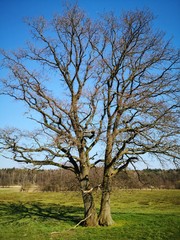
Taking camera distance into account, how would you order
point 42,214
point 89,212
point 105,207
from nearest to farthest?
1. point 89,212
2. point 105,207
3. point 42,214

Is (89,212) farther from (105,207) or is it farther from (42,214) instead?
(42,214)

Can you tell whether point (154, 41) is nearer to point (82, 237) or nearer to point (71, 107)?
point (71, 107)

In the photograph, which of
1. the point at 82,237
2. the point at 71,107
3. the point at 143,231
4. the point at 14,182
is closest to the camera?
the point at 82,237

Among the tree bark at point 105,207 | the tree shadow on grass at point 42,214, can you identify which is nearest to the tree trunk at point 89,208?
the tree bark at point 105,207

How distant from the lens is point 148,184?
18.5 m

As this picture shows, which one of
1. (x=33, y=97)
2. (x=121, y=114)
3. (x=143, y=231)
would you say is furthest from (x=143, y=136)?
(x=33, y=97)

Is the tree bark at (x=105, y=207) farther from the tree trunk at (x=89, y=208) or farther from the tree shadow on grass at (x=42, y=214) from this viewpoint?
the tree shadow on grass at (x=42, y=214)

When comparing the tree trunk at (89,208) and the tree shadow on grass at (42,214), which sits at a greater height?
the tree trunk at (89,208)

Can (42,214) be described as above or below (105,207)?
below

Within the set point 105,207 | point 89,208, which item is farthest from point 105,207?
point 89,208

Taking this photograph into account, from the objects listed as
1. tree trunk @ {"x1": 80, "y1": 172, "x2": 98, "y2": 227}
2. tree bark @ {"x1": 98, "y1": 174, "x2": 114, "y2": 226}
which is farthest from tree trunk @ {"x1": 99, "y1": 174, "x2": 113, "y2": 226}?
tree trunk @ {"x1": 80, "y1": 172, "x2": 98, "y2": 227}

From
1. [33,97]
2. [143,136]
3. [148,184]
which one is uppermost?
[33,97]

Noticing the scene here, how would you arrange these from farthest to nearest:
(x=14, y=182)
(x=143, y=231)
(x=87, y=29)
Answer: (x=14, y=182) < (x=87, y=29) < (x=143, y=231)

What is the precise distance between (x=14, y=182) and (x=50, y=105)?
12739 cm
